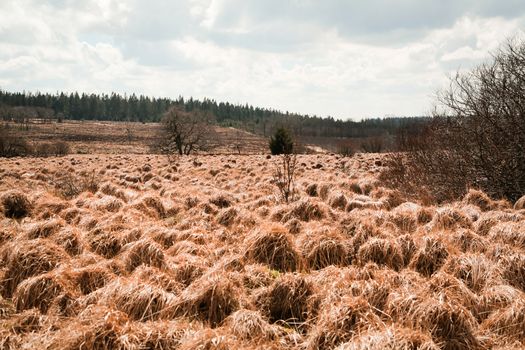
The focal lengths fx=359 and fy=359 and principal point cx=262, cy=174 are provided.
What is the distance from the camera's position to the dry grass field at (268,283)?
3.38 meters

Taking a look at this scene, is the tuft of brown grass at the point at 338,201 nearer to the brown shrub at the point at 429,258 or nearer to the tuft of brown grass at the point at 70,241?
the brown shrub at the point at 429,258

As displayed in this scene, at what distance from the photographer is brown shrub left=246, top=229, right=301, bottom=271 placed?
5402mm

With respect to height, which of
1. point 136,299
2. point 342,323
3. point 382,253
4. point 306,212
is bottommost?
point 136,299

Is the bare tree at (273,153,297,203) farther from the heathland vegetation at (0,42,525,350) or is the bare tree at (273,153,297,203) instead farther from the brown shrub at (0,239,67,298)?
the brown shrub at (0,239,67,298)

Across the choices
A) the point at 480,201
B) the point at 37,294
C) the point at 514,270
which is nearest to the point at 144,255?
the point at 37,294

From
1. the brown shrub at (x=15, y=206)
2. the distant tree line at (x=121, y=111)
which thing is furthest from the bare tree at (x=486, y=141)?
the distant tree line at (x=121, y=111)

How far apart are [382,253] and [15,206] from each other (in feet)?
27.3

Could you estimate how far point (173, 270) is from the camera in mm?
4957

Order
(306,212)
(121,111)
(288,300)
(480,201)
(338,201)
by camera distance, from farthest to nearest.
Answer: (121,111) < (338,201) < (480,201) < (306,212) < (288,300)

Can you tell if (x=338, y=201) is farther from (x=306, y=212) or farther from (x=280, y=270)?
(x=280, y=270)

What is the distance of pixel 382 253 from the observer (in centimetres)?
530

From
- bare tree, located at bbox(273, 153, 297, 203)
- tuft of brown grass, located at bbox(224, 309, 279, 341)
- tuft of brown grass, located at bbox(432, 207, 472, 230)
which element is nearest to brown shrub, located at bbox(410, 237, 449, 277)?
tuft of brown grass, located at bbox(432, 207, 472, 230)

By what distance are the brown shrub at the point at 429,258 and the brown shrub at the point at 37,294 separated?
4.68 metres

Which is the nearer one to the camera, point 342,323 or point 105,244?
point 342,323
